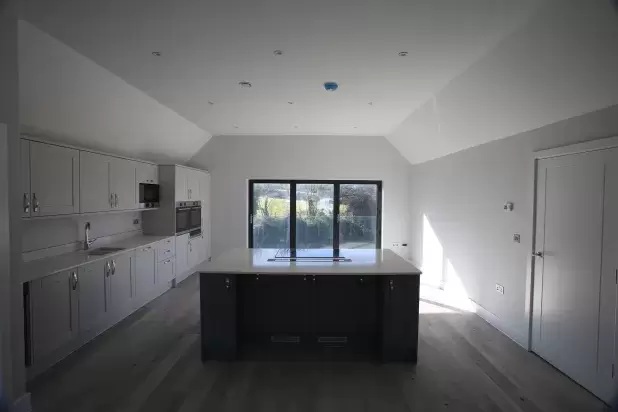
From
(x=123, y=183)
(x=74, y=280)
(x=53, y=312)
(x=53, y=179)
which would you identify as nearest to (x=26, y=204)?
(x=53, y=179)

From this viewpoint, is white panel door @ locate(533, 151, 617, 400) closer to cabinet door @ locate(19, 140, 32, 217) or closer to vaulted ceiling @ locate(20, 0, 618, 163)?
vaulted ceiling @ locate(20, 0, 618, 163)

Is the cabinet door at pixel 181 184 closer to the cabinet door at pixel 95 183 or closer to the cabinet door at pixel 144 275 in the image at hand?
the cabinet door at pixel 144 275

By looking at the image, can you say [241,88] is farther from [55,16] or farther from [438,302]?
[438,302]

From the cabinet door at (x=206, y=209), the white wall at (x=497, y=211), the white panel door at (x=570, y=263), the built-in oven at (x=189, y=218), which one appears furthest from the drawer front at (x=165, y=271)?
the white panel door at (x=570, y=263)

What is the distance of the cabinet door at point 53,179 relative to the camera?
302 centimetres

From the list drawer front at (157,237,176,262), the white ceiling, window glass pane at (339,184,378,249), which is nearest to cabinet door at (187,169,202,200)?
drawer front at (157,237,176,262)

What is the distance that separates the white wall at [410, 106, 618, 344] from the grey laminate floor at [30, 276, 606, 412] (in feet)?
1.95

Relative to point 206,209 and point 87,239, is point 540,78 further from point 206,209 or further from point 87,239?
point 206,209

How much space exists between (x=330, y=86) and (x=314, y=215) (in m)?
4.02

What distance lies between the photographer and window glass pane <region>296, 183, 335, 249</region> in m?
7.34

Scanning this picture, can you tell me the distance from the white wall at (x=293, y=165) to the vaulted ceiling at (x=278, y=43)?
9.05ft

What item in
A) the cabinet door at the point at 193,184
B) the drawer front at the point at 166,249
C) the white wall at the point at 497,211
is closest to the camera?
the white wall at the point at 497,211

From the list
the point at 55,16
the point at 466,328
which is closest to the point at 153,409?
the point at 55,16

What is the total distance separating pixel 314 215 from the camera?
741cm
